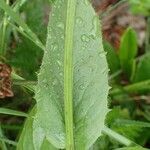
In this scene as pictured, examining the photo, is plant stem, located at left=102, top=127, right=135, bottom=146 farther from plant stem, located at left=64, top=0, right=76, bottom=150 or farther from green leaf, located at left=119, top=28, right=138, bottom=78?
green leaf, located at left=119, top=28, right=138, bottom=78

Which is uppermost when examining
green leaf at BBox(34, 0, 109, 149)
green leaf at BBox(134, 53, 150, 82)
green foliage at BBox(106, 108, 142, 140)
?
green leaf at BBox(34, 0, 109, 149)

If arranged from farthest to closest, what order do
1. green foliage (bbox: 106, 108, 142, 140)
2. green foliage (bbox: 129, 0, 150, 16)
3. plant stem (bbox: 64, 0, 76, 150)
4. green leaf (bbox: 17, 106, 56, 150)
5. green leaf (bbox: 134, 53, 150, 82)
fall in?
1. green foliage (bbox: 129, 0, 150, 16)
2. green leaf (bbox: 134, 53, 150, 82)
3. green foliage (bbox: 106, 108, 142, 140)
4. green leaf (bbox: 17, 106, 56, 150)
5. plant stem (bbox: 64, 0, 76, 150)

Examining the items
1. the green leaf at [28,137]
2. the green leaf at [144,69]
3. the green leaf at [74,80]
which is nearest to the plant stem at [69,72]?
the green leaf at [74,80]

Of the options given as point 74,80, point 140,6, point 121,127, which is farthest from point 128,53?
point 74,80

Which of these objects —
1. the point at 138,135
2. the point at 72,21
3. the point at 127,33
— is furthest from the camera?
the point at 127,33

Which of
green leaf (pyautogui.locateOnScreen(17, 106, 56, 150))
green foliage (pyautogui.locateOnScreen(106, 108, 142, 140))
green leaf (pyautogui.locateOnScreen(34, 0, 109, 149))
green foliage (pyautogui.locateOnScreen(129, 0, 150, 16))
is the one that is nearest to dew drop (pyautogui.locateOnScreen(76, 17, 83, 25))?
green leaf (pyautogui.locateOnScreen(34, 0, 109, 149))

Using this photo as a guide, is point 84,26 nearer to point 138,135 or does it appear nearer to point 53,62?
point 53,62

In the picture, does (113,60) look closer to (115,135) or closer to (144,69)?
(144,69)

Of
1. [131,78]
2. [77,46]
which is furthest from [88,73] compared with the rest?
[131,78]
